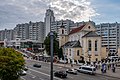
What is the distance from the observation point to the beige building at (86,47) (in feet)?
277

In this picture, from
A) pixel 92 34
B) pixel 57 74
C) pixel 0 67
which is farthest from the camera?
pixel 92 34

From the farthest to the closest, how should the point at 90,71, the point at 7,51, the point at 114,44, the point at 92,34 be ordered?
the point at 114,44 < the point at 92,34 < the point at 90,71 < the point at 7,51

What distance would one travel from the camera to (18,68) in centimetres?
3225

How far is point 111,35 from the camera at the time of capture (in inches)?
7205

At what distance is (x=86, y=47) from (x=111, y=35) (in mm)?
101282

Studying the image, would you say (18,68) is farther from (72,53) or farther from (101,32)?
(101,32)

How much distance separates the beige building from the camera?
8450 centimetres

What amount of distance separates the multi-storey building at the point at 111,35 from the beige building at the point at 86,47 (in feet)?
289

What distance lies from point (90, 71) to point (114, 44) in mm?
128190

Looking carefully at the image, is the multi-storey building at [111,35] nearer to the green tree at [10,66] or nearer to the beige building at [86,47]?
the beige building at [86,47]

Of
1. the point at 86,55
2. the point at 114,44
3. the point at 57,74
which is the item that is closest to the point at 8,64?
the point at 57,74

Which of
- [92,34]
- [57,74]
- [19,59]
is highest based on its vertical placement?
[92,34]

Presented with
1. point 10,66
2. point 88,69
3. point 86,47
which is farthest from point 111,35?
point 10,66

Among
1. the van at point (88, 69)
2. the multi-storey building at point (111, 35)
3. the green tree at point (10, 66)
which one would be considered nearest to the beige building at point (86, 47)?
the van at point (88, 69)
